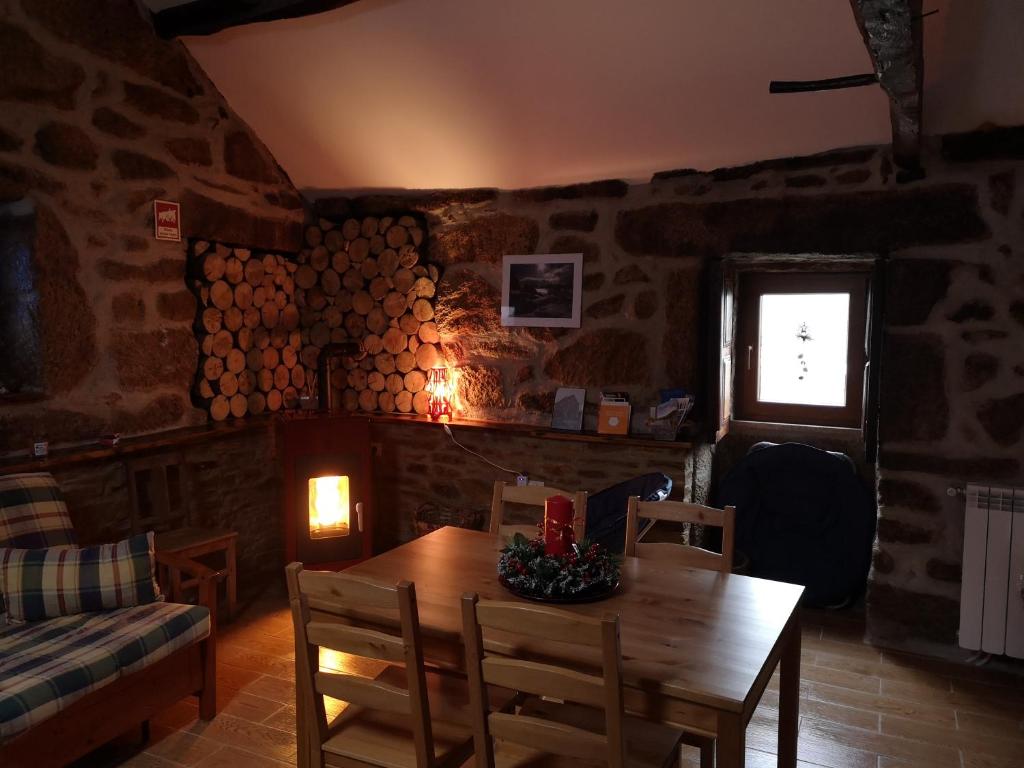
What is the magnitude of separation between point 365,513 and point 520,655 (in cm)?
262

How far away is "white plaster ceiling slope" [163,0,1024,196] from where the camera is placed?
9.48 ft

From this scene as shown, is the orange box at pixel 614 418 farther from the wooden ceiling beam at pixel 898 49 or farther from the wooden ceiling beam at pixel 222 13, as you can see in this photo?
the wooden ceiling beam at pixel 222 13

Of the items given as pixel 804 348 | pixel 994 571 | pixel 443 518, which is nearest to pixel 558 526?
pixel 994 571

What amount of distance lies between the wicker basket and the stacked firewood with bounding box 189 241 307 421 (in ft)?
3.40

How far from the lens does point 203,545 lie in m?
3.50

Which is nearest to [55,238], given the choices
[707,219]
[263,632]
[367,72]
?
[367,72]

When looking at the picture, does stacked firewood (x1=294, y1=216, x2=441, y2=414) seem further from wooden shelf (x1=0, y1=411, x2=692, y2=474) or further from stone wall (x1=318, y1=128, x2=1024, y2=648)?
stone wall (x1=318, y1=128, x2=1024, y2=648)

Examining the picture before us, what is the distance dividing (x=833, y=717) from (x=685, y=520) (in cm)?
107

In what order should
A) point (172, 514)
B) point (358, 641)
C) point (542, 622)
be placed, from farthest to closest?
point (172, 514)
point (358, 641)
point (542, 622)

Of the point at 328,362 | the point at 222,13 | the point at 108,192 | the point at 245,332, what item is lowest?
the point at 328,362

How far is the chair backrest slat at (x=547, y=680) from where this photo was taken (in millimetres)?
1536

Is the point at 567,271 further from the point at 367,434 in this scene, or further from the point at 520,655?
the point at 520,655

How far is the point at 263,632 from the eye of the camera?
3.58 meters

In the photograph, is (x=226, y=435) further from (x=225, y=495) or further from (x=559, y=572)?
(x=559, y=572)
